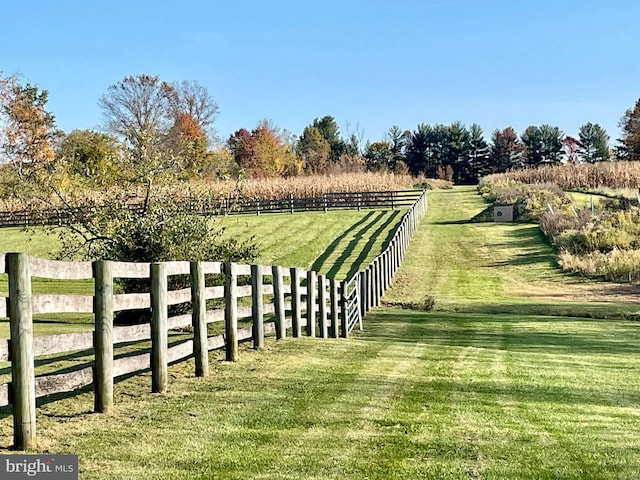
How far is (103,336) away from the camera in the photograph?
6.14 meters

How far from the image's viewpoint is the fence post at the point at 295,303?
11742 millimetres

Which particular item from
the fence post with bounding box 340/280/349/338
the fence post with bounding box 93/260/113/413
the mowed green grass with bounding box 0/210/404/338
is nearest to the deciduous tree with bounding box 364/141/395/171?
the mowed green grass with bounding box 0/210/404/338

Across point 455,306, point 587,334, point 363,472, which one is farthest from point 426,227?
point 363,472

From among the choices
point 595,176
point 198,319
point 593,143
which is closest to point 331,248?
point 198,319

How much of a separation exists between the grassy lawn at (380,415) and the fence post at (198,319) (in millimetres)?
207

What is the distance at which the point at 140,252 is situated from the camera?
47.1 ft

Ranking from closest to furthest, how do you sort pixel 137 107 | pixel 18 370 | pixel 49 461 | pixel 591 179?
pixel 49 461 → pixel 18 370 → pixel 591 179 → pixel 137 107

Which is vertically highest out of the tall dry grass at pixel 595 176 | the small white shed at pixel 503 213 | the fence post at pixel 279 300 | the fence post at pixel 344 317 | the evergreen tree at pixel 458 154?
the evergreen tree at pixel 458 154

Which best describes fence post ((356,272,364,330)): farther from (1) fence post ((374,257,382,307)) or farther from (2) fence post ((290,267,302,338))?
(2) fence post ((290,267,302,338))

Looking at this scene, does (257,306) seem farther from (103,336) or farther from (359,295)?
(359,295)

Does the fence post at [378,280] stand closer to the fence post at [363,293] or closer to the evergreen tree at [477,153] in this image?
the fence post at [363,293]

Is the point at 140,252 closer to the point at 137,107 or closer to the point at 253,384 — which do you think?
the point at 253,384

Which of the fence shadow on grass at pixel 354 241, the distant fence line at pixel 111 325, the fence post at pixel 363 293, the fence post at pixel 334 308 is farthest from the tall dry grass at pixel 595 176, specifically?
the distant fence line at pixel 111 325

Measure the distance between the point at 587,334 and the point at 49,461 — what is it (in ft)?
40.5
